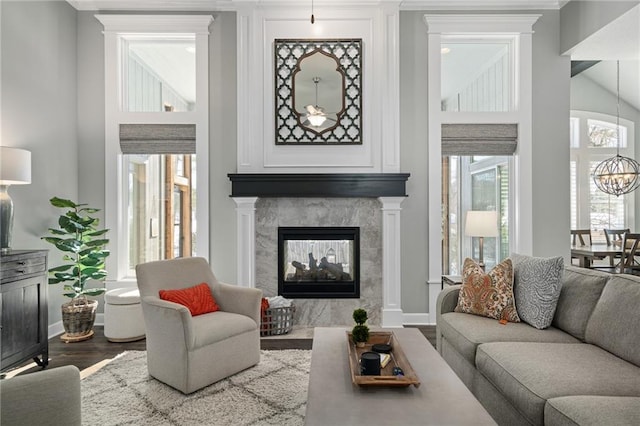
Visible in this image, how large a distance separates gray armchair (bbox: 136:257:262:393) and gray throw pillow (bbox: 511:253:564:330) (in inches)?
73.6

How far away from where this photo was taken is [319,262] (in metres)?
4.21

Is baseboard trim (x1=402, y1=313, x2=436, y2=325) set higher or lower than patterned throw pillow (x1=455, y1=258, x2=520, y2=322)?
lower

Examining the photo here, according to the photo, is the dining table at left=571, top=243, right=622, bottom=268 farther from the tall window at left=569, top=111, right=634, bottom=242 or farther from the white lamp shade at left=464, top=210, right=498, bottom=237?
the white lamp shade at left=464, top=210, right=498, bottom=237

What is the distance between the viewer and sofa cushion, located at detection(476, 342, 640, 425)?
1.60 m

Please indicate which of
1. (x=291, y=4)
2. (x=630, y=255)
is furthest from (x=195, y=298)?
(x=630, y=255)

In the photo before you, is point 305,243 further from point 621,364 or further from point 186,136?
point 621,364

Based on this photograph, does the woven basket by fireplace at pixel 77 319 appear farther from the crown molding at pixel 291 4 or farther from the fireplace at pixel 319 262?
the crown molding at pixel 291 4

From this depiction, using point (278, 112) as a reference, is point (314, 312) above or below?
below

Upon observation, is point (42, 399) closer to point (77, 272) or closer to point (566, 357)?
point (566, 357)

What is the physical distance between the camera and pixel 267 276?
4.14 m

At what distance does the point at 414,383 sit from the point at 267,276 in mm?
2681

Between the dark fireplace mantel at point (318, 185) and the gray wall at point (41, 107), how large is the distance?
1748 mm

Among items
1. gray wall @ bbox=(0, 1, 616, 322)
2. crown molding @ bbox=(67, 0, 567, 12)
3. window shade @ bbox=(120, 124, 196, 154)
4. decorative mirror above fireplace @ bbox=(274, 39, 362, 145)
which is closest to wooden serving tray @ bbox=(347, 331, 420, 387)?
gray wall @ bbox=(0, 1, 616, 322)

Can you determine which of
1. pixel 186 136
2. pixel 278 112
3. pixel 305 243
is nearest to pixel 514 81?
pixel 278 112
